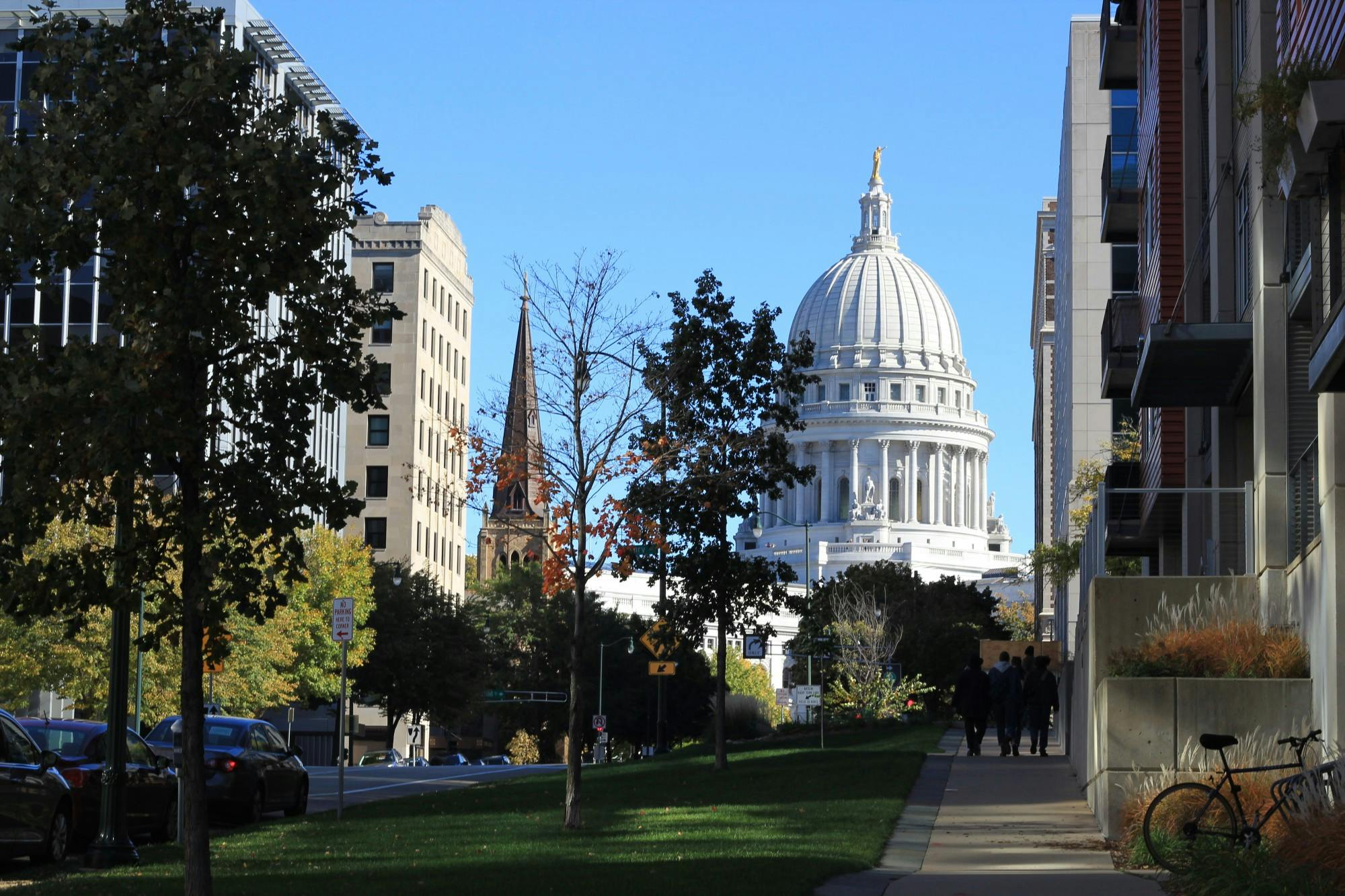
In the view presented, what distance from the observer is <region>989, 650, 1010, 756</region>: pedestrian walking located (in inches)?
1316

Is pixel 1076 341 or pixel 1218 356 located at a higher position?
pixel 1076 341

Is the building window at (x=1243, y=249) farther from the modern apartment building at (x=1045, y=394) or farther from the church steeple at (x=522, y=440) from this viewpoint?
the modern apartment building at (x=1045, y=394)

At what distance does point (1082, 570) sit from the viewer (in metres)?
39.9

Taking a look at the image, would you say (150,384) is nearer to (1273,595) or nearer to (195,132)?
(195,132)

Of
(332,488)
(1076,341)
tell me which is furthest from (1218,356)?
(1076,341)

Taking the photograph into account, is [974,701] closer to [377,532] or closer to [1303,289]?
[1303,289]

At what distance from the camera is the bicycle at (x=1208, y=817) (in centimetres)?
1407

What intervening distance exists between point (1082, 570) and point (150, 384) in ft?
97.6

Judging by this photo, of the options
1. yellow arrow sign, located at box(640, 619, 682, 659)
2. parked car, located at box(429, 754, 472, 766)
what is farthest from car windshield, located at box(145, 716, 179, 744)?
parked car, located at box(429, 754, 472, 766)

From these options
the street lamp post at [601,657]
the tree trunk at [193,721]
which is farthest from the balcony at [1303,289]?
the street lamp post at [601,657]

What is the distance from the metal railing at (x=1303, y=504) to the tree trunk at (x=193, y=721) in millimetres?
9883

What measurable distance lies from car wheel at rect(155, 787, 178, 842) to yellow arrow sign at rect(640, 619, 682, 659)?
41.8 ft

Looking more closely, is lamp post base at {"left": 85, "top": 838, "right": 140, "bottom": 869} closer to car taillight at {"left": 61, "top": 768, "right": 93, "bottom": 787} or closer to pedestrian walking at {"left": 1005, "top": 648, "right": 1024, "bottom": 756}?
car taillight at {"left": 61, "top": 768, "right": 93, "bottom": 787}

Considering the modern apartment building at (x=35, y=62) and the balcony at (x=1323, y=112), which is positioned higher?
the modern apartment building at (x=35, y=62)
